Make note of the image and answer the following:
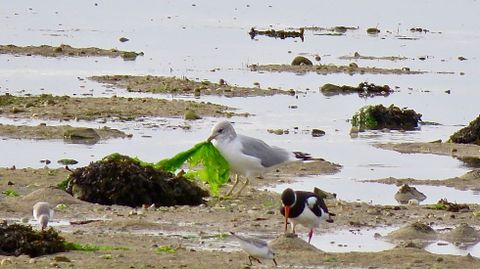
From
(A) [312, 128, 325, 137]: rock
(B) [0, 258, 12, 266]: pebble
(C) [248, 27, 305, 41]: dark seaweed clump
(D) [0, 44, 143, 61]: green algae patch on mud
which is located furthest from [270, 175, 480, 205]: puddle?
(C) [248, 27, 305, 41]: dark seaweed clump

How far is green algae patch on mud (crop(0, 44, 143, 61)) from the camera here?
42.1 metres


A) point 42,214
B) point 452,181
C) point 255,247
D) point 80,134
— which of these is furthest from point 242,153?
point 80,134

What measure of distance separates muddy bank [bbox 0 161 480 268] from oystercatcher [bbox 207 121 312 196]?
36 cm

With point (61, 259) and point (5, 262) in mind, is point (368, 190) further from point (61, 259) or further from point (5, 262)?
point (5, 262)

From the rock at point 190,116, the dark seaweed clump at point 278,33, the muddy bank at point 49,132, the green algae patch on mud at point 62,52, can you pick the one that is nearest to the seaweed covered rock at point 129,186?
the muddy bank at point 49,132

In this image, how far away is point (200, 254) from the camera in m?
14.9

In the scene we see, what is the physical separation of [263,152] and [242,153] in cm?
44

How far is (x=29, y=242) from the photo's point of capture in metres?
14.6

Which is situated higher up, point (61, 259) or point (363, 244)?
point (61, 259)

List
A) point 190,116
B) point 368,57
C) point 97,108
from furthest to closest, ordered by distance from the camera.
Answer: point 368,57 → point 97,108 → point 190,116

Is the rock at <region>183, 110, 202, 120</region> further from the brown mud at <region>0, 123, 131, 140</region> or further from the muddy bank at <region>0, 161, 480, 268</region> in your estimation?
the muddy bank at <region>0, 161, 480, 268</region>

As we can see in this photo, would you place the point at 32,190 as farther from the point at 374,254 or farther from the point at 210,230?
the point at 374,254

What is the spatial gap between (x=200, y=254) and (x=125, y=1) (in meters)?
54.8

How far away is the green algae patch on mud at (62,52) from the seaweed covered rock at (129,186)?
23229 millimetres
